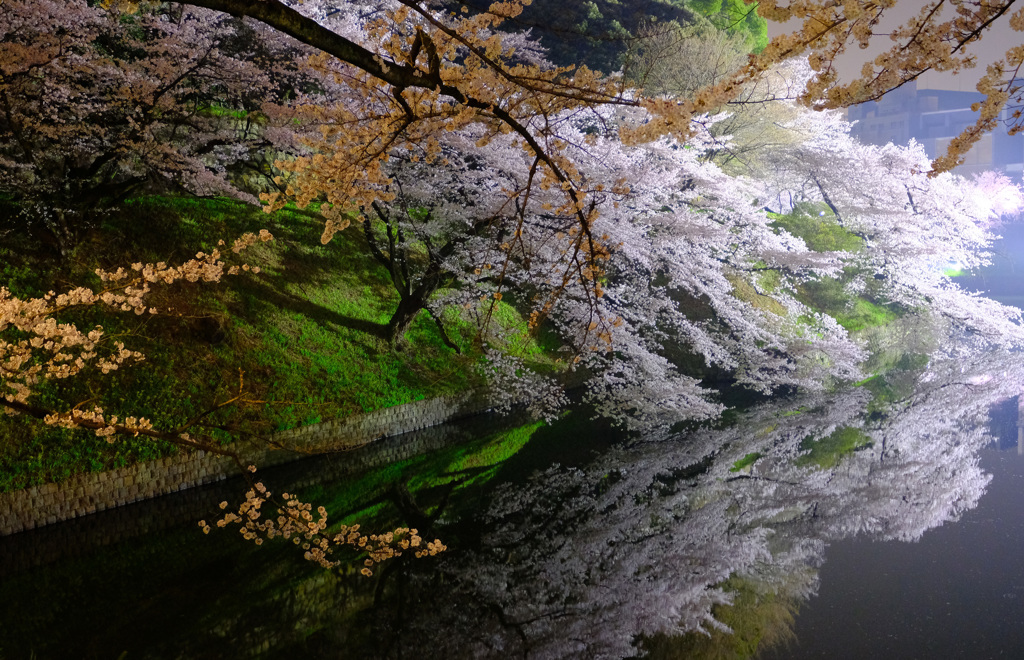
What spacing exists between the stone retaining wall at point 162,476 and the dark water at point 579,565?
0.69 feet

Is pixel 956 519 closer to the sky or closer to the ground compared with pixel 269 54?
closer to the ground

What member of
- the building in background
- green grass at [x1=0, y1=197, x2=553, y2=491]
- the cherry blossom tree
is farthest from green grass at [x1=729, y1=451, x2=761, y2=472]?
the building in background

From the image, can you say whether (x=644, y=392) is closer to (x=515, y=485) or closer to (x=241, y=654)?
(x=515, y=485)

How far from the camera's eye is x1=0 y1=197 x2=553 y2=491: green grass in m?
7.22

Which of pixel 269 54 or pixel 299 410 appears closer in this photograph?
pixel 299 410

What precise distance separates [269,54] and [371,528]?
8.57 meters

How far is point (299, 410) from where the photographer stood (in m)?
8.72

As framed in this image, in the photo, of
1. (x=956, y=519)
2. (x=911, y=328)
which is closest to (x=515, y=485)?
(x=956, y=519)

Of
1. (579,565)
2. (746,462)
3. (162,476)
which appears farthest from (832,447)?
(162,476)

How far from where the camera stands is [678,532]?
654cm

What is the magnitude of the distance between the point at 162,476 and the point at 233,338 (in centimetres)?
236

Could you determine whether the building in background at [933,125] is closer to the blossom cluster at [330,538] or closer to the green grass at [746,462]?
the green grass at [746,462]

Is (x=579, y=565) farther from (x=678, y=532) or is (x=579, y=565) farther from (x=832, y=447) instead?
(x=832, y=447)

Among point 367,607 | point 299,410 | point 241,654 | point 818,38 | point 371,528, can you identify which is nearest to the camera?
point 818,38
